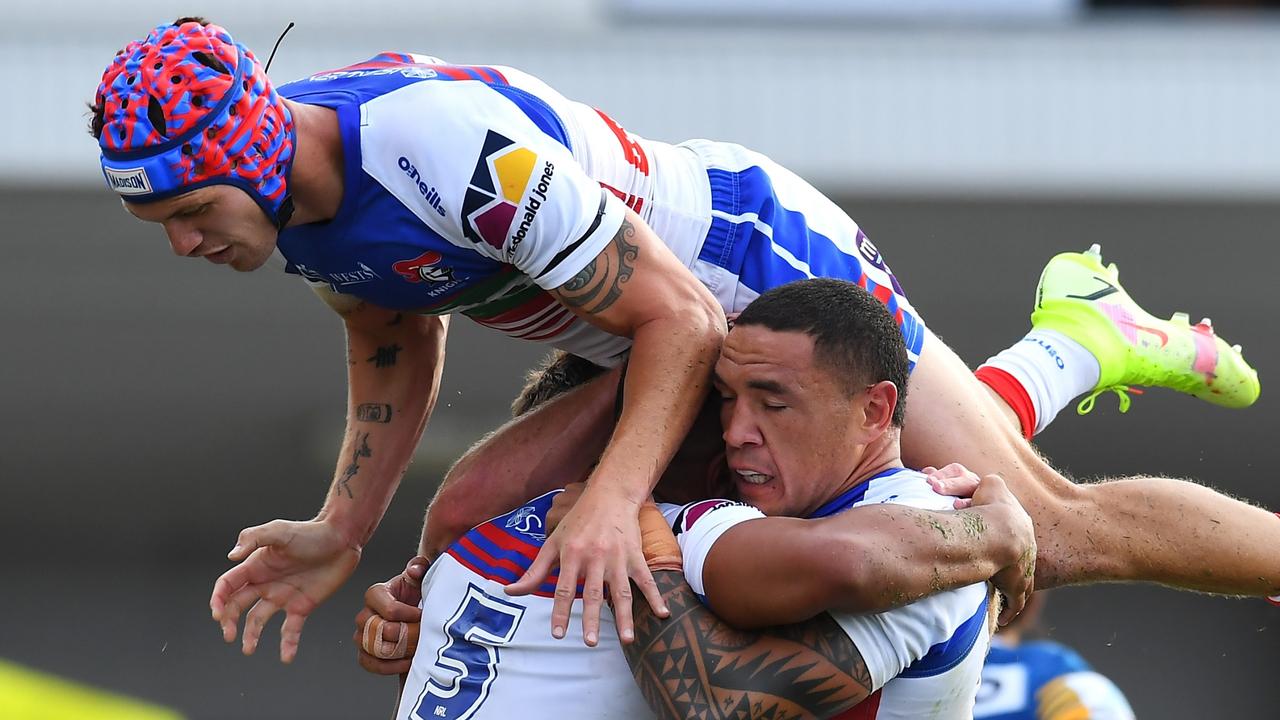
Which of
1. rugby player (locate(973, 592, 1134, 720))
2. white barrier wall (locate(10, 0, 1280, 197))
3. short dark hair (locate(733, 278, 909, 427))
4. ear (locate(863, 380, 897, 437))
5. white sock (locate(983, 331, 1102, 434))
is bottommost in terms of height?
rugby player (locate(973, 592, 1134, 720))

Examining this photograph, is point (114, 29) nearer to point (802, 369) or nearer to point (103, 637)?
point (103, 637)

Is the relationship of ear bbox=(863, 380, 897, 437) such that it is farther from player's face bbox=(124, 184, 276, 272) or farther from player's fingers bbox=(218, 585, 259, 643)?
player's fingers bbox=(218, 585, 259, 643)

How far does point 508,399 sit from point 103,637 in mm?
3439

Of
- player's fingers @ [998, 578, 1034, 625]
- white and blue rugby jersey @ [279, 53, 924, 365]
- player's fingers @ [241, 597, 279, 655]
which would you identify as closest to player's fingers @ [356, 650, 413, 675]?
player's fingers @ [241, 597, 279, 655]

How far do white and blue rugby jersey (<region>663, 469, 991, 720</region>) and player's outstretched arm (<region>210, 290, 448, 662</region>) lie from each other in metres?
1.19

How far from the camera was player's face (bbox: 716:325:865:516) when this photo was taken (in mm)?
3104

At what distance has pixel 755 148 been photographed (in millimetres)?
8430

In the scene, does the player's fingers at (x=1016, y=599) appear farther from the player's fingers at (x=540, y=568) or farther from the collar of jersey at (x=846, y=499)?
the player's fingers at (x=540, y=568)

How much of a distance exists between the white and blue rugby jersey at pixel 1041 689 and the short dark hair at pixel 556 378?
2056 mm

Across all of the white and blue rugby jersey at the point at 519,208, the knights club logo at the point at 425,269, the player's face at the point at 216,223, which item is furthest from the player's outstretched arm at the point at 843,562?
the player's face at the point at 216,223

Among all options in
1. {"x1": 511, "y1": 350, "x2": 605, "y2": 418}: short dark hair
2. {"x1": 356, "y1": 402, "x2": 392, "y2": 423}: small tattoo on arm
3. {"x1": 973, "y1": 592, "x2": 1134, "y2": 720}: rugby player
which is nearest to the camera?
{"x1": 511, "y1": 350, "x2": 605, "y2": 418}: short dark hair

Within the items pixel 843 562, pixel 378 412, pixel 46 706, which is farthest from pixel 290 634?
pixel 46 706

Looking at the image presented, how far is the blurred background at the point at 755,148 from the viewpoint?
8.45 metres

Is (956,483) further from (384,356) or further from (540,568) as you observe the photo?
(384,356)
